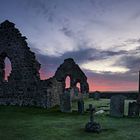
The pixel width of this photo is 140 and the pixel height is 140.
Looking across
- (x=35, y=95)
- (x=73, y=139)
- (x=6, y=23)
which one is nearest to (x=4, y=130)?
(x=73, y=139)

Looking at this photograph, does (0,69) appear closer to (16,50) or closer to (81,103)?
(16,50)

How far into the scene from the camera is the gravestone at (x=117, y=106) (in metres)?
16.5

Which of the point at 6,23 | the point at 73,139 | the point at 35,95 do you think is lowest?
the point at 73,139

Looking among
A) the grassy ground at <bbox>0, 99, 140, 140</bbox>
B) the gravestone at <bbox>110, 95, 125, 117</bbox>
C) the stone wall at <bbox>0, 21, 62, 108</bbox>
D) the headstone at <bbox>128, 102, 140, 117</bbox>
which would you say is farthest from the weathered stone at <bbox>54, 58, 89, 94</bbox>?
the grassy ground at <bbox>0, 99, 140, 140</bbox>

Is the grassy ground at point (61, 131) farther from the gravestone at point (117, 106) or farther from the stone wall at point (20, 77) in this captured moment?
the stone wall at point (20, 77)

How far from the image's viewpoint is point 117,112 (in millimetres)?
16469

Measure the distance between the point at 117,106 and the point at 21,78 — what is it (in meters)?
8.62

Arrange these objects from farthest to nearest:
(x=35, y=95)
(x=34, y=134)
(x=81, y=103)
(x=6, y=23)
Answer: (x=6, y=23) < (x=35, y=95) < (x=81, y=103) < (x=34, y=134)

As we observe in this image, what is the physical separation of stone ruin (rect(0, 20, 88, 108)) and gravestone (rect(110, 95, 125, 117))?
5899 mm

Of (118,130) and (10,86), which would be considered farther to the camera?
(10,86)

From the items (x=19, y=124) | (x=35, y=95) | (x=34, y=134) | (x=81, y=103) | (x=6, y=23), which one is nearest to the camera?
(x=34, y=134)

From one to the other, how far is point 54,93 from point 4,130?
35.1 ft

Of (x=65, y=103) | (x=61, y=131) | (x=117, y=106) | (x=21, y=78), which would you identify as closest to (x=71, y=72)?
(x=21, y=78)

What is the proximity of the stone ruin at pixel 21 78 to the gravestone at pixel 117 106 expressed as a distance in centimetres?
590
